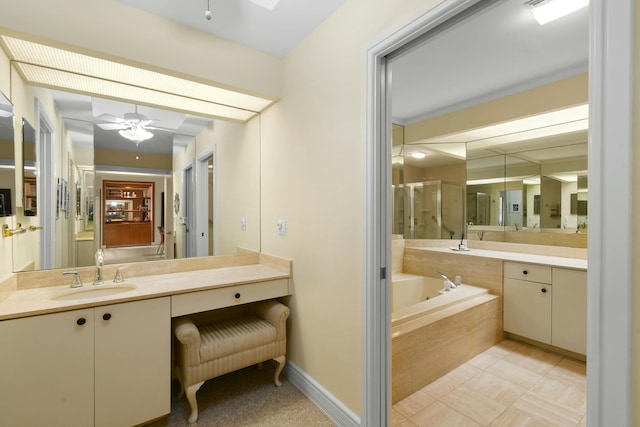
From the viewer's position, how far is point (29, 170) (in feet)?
5.57

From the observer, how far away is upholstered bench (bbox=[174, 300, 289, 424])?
175cm

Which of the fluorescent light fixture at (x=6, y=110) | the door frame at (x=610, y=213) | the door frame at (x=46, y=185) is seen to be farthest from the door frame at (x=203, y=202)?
the door frame at (x=610, y=213)

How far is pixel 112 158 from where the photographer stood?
81.6 inches

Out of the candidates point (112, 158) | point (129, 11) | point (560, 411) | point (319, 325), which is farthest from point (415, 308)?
point (129, 11)

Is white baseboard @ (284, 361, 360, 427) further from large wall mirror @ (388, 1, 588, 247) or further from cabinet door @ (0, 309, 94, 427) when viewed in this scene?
large wall mirror @ (388, 1, 588, 247)

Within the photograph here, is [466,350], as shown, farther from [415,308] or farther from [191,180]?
[191,180]

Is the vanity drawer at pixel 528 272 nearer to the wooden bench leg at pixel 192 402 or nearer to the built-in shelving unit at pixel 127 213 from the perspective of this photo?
the wooden bench leg at pixel 192 402

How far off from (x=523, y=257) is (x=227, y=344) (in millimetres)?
2889

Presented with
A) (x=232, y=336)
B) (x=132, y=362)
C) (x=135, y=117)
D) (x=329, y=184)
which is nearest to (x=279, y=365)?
(x=232, y=336)

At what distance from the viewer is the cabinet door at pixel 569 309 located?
2.44m

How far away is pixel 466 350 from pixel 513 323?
0.73m

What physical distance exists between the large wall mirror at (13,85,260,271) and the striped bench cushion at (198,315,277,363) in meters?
0.62

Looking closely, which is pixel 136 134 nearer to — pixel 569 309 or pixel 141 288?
pixel 141 288

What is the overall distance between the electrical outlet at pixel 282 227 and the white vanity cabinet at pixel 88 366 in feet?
2.98
